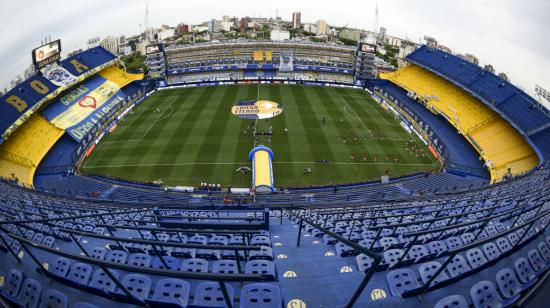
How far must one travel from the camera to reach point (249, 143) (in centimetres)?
A: 3959

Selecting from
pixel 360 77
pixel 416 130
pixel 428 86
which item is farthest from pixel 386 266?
pixel 360 77

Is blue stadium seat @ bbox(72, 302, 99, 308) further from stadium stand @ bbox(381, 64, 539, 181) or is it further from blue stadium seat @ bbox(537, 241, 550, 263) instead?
stadium stand @ bbox(381, 64, 539, 181)

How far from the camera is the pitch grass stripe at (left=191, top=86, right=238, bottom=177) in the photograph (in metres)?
34.1

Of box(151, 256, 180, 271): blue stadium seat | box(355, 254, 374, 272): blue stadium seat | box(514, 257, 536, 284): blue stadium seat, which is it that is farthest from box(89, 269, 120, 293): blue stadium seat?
box(514, 257, 536, 284): blue stadium seat

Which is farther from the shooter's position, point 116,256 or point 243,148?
point 243,148

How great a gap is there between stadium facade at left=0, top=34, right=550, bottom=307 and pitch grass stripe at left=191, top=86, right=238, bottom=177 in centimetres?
487

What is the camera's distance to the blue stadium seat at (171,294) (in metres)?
6.71

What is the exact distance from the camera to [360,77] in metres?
64.6

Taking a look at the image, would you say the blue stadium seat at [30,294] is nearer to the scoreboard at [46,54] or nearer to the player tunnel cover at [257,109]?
the player tunnel cover at [257,109]

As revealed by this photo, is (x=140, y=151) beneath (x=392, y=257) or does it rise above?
above

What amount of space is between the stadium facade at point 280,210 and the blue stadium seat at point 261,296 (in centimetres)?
5

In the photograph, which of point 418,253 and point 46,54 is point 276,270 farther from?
point 46,54

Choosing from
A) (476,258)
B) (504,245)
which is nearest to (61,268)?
(476,258)

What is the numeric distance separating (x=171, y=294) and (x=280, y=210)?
48.1 feet
